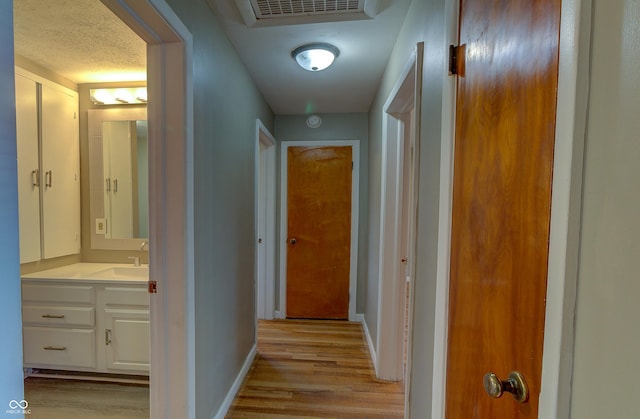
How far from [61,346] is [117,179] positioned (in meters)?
1.33

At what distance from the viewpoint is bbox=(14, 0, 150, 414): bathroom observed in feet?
6.30

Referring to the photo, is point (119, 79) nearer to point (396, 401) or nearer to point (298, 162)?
point (298, 162)

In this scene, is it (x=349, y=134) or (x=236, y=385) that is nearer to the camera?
(x=236, y=385)

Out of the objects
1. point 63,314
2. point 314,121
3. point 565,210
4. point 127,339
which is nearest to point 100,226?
point 63,314

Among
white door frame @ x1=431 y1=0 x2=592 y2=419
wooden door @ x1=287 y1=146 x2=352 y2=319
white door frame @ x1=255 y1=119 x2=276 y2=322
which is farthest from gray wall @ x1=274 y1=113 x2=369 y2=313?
white door frame @ x1=431 y1=0 x2=592 y2=419

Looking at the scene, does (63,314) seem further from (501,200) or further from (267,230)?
(501,200)

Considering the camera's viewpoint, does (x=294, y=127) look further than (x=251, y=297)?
Yes

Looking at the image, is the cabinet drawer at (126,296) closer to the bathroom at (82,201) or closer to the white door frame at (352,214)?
the bathroom at (82,201)

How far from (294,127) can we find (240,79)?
1.25 m

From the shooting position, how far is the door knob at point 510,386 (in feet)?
1.93

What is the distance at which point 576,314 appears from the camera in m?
0.46

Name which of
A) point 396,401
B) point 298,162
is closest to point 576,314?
point 396,401

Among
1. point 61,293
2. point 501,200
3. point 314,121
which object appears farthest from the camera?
point 314,121

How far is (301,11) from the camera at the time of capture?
4.82 ft
